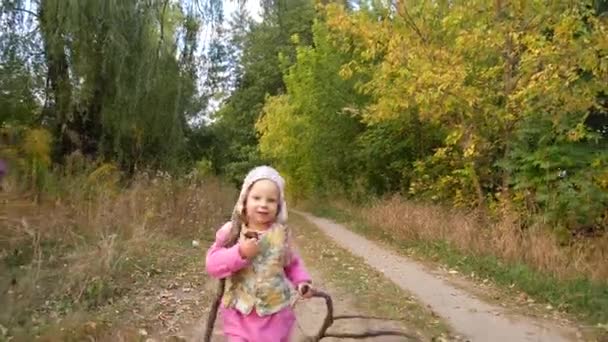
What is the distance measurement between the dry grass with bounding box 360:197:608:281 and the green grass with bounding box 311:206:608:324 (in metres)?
0.17

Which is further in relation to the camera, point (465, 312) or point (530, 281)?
point (530, 281)

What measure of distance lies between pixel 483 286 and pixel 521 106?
3.84 m

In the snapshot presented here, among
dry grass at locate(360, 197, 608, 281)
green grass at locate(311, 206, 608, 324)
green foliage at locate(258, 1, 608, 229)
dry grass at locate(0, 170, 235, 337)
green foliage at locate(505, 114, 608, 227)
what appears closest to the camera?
dry grass at locate(0, 170, 235, 337)

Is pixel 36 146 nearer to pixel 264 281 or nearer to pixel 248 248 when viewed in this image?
pixel 264 281

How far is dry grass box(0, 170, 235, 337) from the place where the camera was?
5926mm

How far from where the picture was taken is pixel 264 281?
3.40 metres

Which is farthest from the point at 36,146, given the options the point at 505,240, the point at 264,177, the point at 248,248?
the point at 248,248

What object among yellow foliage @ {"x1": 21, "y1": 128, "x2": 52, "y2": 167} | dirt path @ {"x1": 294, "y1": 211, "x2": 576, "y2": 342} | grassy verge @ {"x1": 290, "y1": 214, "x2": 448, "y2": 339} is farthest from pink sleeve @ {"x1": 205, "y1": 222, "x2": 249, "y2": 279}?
yellow foliage @ {"x1": 21, "y1": 128, "x2": 52, "y2": 167}

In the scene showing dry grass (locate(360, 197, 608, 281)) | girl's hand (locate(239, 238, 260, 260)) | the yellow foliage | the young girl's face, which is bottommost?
dry grass (locate(360, 197, 608, 281))

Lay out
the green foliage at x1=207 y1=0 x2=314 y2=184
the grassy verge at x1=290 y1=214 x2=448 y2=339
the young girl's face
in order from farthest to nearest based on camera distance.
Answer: the green foliage at x1=207 y1=0 x2=314 y2=184 → the grassy verge at x1=290 y1=214 x2=448 y2=339 → the young girl's face

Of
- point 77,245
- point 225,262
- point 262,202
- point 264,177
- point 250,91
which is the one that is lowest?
point 77,245

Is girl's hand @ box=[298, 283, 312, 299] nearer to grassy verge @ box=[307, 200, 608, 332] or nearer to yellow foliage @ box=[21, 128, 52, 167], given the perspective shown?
grassy verge @ box=[307, 200, 608, 332]

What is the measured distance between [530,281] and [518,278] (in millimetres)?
289

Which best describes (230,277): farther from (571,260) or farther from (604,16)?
(604,16)
